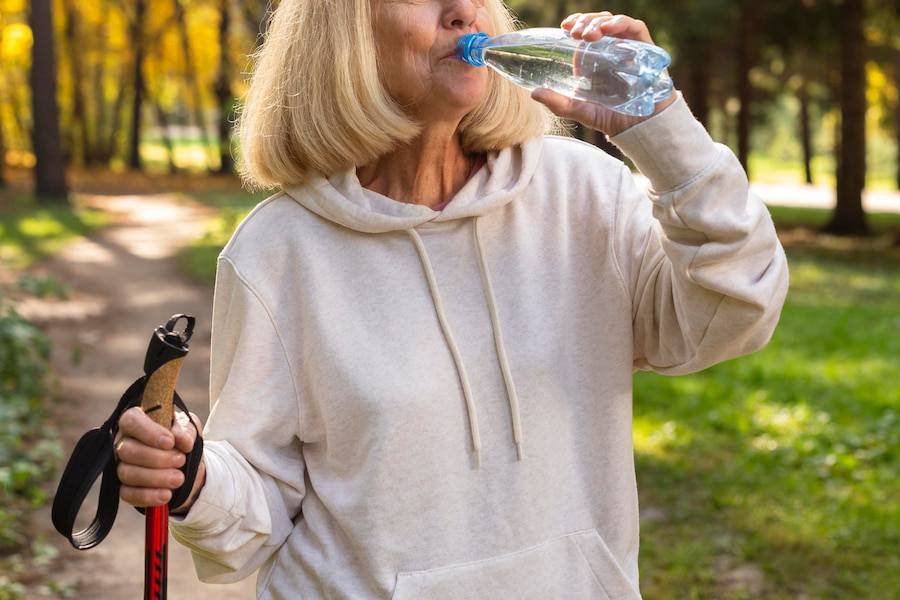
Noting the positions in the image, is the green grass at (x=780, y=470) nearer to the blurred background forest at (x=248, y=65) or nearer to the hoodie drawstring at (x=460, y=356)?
the hoodie drawstring at (x=460, y=356)

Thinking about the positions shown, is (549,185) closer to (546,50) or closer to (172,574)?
(546,50)

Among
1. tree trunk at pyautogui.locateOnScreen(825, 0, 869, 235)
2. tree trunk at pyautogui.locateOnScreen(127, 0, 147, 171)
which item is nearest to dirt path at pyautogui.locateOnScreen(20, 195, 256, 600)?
tree trunk at pyautogui.locateOnScreen(825, 0, 869, 235)

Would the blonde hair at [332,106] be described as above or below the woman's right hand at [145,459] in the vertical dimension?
above

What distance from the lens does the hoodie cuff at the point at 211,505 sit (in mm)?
2051

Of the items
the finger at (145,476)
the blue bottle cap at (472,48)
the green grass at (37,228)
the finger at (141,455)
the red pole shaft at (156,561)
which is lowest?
the green grass at (37,228)

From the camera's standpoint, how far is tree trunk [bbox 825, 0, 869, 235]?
18625 millimetres

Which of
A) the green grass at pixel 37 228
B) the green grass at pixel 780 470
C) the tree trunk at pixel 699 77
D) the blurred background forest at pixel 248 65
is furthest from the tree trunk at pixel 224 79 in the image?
the green grass at pixel 780 470

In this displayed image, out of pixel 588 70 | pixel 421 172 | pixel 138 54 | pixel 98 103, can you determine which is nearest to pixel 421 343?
pixel 421 172

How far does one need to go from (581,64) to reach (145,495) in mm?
1047

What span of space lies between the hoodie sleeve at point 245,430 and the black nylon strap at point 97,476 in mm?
110

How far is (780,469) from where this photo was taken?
638 centimetres

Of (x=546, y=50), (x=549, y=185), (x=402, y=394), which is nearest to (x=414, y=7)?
(x=546, y=50)

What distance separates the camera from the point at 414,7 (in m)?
2.14

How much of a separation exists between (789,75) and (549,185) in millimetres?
28215
